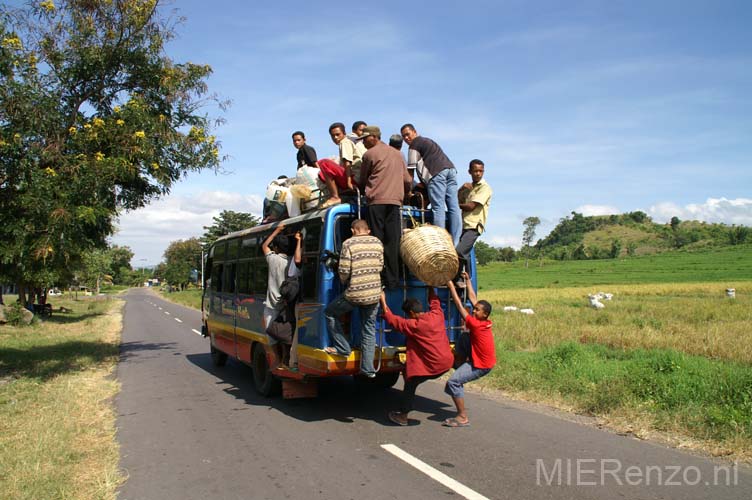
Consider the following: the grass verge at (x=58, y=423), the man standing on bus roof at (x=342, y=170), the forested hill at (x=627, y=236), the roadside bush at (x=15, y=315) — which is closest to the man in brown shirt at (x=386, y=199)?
the man standing on bus roof at (x=342, y=170)

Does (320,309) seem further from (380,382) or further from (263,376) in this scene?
(380,382)

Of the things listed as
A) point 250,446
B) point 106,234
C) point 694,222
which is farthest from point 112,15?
point 694,222

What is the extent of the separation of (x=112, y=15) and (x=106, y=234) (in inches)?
170

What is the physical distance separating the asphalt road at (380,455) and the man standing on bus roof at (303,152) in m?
3.79

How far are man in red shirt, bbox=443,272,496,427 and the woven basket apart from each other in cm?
54

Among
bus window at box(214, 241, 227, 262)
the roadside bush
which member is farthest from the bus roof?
the roadside bush

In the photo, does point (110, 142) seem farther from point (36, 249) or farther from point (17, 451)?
point (17, 451)

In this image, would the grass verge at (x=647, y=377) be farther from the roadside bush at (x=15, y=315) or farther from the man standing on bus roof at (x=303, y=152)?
the roadside bush at (x=15, y=315)

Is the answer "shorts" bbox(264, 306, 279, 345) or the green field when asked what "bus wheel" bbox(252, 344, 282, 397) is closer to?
"shorts" bbox(264, 306, 279, 345)

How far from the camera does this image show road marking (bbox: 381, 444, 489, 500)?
15.4ft

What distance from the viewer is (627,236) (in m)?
142

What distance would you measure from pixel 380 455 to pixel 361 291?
1780mm

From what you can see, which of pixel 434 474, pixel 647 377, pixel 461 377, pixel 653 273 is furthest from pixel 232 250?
pixel 653 273

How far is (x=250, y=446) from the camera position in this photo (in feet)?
20.8
